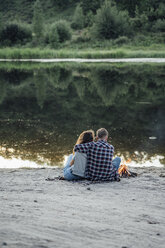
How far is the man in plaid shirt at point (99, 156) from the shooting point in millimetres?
8125

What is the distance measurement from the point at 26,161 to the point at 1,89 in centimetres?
2028

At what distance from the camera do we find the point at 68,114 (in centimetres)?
1977

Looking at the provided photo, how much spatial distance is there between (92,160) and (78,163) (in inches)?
13.2

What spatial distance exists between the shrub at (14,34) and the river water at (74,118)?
2337 inches

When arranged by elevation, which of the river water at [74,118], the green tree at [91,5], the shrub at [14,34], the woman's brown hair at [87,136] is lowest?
the river water at [74,118]

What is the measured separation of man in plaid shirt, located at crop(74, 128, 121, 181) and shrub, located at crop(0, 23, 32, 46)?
284 ft

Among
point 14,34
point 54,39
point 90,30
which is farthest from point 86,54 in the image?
point 14,34

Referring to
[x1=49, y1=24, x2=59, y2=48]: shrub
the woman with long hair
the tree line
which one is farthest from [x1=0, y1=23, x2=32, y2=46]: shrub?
the woman with long hair

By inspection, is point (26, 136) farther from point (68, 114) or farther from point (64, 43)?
point (64, 43)

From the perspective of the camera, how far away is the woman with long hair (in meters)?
8.16

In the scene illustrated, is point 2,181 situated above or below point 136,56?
below

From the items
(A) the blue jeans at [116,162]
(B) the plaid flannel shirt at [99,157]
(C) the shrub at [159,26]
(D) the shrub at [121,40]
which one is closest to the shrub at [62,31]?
(D) the shrub at [121,40]

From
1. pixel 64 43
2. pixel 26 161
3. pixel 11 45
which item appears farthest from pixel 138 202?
pixel 11 45

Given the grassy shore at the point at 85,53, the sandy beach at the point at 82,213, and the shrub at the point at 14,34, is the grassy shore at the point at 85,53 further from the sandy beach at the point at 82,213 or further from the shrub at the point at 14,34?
the sandy beach at the point at 82,213
